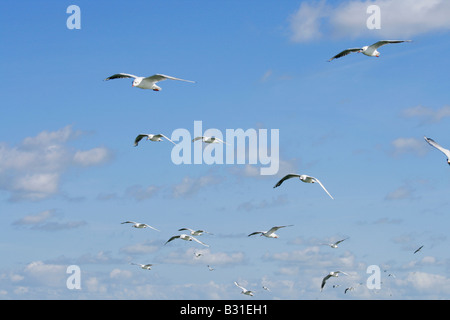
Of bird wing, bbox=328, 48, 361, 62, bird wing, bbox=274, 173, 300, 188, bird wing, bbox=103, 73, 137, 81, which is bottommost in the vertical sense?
bird wing, bbox=274, 173, 300, 188

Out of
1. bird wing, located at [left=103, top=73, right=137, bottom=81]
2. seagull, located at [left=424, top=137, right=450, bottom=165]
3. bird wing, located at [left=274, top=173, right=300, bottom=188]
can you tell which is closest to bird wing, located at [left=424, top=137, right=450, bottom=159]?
seagull, located at [left=424, top=137, right=450, bottom=165]

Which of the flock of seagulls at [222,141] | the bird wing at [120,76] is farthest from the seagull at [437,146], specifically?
the bird wing at [120,76]

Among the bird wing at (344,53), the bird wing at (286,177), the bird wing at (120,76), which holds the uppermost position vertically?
the bird wing at (344,53)

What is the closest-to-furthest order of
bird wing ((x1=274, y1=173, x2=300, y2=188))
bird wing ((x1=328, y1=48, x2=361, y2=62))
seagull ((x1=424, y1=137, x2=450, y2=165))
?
seagull ((x1=424, y1=137, x2=450, y2=165)) → bird wing ((x1=274, y1=173, x2=300, y2=188)) → bird wing ((x1=328, y1=48, x2=361, y2=62))

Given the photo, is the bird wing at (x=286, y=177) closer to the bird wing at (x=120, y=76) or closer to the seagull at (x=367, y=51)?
the seagull at (x=367, y=51)

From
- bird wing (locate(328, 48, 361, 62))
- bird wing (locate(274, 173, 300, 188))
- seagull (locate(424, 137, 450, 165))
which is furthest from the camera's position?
bird wing (locate(328, 48, 361, 62))

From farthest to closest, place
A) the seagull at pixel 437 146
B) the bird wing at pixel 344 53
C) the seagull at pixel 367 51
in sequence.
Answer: the bird wing at pixel 344 53 → the seagull at pixel 367 51 → the seagull at pixel 437 146

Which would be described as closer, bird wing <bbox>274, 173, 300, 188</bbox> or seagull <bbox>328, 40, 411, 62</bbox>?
bird wing <bbox>274, 173, 300, 188</bbox>

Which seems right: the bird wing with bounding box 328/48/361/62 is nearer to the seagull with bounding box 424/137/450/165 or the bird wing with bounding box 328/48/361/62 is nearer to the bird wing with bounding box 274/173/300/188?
the bird wing with bounding box 274/173/300/188

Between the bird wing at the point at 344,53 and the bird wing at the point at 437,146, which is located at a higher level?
the bird wing at the point at 344,53

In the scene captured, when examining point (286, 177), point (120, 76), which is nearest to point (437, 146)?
point (286, 177)

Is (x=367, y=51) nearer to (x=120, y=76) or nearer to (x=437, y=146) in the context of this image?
(x=437, y=146)
